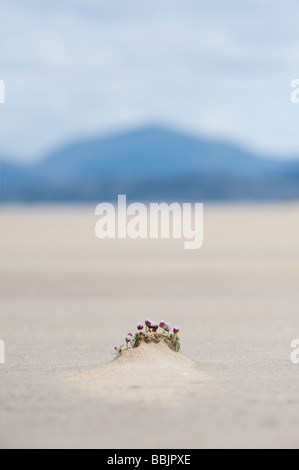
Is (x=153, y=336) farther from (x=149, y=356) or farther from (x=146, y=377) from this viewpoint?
(x=146, y=377)

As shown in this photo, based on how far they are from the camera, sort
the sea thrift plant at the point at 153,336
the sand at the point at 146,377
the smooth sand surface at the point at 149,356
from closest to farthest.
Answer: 1. the smooth sand surface at the point at 149,356
2. the sand at the point at 146,377
3. the sea thrift plant at the point at 153,336

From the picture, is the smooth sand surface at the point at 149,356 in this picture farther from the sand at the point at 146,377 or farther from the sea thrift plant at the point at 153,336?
the sea thrift plant at the point at 153,336

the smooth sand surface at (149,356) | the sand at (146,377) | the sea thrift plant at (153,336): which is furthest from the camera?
the sea thrift plant at (153,336)

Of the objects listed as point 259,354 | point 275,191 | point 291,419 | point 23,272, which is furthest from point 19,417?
point 275,191

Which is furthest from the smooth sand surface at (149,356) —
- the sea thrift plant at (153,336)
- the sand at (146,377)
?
the sea thrift plant at (153,336)

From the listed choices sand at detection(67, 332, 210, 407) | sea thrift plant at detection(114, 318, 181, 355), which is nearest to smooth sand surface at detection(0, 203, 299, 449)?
sand at detection(67, 332, 210, 407)

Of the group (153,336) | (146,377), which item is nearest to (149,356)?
(153,336)

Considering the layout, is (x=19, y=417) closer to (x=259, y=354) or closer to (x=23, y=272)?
(x=259, y=354)
